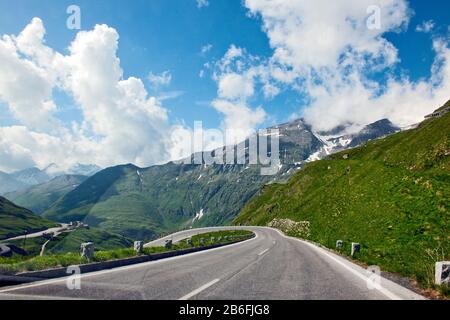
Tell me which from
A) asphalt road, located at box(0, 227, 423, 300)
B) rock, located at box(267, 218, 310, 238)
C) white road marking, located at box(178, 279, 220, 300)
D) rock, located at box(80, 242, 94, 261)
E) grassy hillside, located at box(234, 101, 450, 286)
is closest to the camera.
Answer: white road marking, located at box(178, 279, 220, 300)

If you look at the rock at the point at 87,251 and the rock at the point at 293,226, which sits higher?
the rock at the point at 87,251

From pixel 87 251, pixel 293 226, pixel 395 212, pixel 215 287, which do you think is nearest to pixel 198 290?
pixel 215 287

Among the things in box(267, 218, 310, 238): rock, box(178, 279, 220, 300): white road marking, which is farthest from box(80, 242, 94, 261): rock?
box(267, 218, 310, 238): rock

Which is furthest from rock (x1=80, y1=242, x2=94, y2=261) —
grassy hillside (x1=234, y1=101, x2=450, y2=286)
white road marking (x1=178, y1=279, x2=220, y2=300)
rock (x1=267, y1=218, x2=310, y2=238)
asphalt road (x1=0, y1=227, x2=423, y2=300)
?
rock (x1=267, y1=218, x2=310, y2=238)

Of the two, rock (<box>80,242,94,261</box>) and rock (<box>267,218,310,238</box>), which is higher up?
rock (<box>80,242,94,261</box>)

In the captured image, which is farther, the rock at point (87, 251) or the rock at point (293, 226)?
the rock at point (293, 226)

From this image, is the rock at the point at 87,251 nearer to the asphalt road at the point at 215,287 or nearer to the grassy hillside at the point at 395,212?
the asphalt road at the point at 215,287

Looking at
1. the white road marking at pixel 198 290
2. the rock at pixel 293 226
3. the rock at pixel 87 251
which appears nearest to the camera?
the white road marking at pixel 198 290

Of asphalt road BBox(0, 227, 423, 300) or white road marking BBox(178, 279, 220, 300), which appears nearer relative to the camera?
white road marking BBox(178, 279, 220, 300)

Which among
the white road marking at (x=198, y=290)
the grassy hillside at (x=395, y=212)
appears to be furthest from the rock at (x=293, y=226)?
the white road marking at (x=198, y=290)

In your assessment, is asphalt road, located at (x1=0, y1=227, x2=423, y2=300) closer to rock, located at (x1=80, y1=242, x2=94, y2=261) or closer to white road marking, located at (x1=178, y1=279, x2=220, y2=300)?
white road marking, located at (x1=178, y1=279, x2=220, y2=300)

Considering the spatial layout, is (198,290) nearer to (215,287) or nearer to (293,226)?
(215,287)

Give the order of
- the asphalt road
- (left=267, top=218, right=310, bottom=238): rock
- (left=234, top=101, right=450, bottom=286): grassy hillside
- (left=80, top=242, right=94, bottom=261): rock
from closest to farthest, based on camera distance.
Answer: the asphalt road
(left=80, top=242, right=94, bottom=261): rock
(left=234, top=101, right=450, bottom=286): grassy hillside
(left=267, top=218, right=310, bottom=238): rock
